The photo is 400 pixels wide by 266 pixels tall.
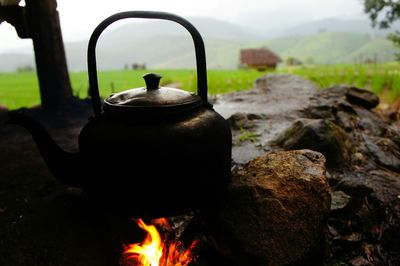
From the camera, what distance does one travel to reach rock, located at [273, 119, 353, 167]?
3537mm

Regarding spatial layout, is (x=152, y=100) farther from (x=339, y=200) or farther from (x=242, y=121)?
(x=242, y=121)

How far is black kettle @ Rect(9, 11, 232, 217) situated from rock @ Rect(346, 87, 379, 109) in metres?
5.05

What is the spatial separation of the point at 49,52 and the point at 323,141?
557 centimetres

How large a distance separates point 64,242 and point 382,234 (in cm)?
251

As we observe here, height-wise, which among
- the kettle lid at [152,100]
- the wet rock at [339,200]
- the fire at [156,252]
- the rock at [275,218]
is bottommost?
the fire at [156,252]

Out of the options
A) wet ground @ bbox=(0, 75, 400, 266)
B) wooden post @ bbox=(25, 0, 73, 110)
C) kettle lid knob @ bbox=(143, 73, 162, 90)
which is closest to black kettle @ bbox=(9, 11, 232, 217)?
kettle lid knob @ bbox=(143, 73, 162, 90)

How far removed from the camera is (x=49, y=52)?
665 cm

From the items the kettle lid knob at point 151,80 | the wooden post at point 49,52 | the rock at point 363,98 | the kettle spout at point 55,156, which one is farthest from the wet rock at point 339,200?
the wooden post at point 49,52

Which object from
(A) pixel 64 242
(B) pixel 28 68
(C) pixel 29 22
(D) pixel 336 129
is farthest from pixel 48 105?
(B) pixel 28 68

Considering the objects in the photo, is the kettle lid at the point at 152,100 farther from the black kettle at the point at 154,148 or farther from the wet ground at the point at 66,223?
the wet ground at the point at 66,223

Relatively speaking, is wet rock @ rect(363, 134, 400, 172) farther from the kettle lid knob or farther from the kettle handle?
the kettle lid knob

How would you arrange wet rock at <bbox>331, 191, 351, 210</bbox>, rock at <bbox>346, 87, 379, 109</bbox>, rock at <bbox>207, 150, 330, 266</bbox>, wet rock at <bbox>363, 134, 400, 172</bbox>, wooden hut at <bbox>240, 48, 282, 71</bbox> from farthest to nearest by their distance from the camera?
wooden hut at <bbox>240, 48, 282, 71</bbox> → rock at <bbox>346, 87, 379, 109</bbox> → wet rock at <bbox>363, 134, 400, 172</bbox> → wet rock at <bbox>331, 191, 351, 210</bbox> → rock at <bbox>207, 150, 330, 266</bbox>

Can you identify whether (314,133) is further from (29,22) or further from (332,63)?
(332,63)

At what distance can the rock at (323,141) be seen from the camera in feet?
11.6
